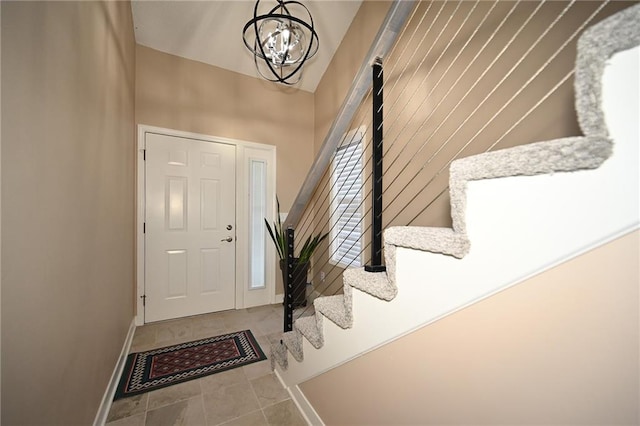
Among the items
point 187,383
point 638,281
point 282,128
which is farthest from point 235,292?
point 638,281

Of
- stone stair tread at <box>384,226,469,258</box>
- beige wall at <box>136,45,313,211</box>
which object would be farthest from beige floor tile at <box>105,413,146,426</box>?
beige wall at <box>136,45,313,211</box>

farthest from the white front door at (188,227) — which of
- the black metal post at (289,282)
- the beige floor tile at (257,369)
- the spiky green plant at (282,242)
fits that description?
the black metal post at (289,282)

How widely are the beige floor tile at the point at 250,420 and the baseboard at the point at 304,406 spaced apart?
0.23 metres

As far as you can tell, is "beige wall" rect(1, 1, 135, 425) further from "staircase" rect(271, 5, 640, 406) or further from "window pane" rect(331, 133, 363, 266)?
"window pane" rect(331, 133, 363, 266)

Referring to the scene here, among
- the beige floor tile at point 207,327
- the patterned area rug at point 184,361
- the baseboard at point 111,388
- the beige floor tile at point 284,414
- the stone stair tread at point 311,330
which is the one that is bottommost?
the beige floor tile at point 284,414

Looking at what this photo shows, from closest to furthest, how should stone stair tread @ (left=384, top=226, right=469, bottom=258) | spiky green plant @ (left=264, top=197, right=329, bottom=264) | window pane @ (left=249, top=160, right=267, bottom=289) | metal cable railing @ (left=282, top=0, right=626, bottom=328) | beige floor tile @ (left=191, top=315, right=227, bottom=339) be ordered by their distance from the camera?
stone stair tread @ (left=384, top=226, right=469, bottom=258), metal cable railing @ (left=282, top=0, right=626, bottom=328), beige floor tile @ (left=191, top=315, right=227, bottom=339), spiky green plant @ (left=264, top=197, right=329, bottom=264), window pane @ (left=249, top=160, right=267, bottom=289)

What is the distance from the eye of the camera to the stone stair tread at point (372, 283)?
884 mm

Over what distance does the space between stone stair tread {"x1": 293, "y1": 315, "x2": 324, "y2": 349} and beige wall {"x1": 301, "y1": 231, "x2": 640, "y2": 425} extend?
1.46 feet

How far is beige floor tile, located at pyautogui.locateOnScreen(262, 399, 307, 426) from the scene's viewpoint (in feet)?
4.98

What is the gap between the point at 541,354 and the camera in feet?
1.95

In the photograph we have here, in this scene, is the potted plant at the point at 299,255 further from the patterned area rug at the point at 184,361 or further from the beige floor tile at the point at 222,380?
the beige floor tile at the point at 222,380

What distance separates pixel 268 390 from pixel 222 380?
383 mm

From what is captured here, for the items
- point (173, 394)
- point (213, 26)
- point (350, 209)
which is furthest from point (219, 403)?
point (213, 26)

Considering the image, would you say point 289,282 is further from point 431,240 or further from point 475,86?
point 475,86
